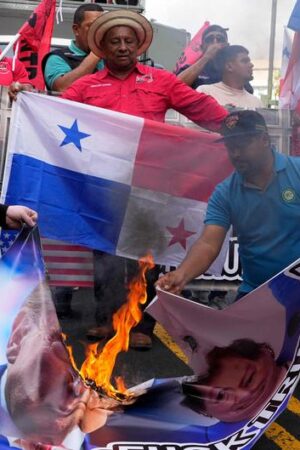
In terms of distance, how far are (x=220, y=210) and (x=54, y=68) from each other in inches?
84.8

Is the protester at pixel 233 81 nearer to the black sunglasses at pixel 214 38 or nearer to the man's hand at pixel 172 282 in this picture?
the black sunglasses at pixel 214 38

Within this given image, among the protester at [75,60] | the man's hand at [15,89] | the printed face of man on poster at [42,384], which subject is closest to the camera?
the printed face of man on poster at [42,384]

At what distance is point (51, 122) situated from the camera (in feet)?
14.5

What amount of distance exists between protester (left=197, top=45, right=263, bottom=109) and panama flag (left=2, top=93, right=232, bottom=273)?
938 millimetres

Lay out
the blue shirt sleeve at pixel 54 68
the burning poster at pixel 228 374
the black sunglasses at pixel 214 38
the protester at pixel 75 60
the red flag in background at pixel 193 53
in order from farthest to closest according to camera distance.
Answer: the red flag in background at pixel 193 53, the black sunglasses at pixel 214 38, the blue shirt sleeve at pixel 54 68, the protester at pixel 75 60, the burning poster at pixel 228 374

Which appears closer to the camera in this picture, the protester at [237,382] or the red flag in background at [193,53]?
the protester at [237,382]

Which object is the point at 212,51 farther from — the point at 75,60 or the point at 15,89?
the point at 15,89

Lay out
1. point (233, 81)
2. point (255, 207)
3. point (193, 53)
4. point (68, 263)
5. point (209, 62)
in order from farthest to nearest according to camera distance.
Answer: point (193, 53) → point (233, 81) → point (209, 62) → point (68, 263) → point (255, 207)

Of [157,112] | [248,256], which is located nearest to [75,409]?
[248,256]

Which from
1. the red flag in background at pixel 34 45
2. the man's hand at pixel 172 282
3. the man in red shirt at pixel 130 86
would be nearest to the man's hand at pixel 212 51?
the man in red shirt at pixel 130 86

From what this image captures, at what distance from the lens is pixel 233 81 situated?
215 inches

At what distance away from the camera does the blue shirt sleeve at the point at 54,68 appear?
487 centimetres

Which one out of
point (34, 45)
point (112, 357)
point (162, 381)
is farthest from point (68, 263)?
point (162, 381)

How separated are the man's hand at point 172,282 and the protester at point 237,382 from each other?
0.32 meters
